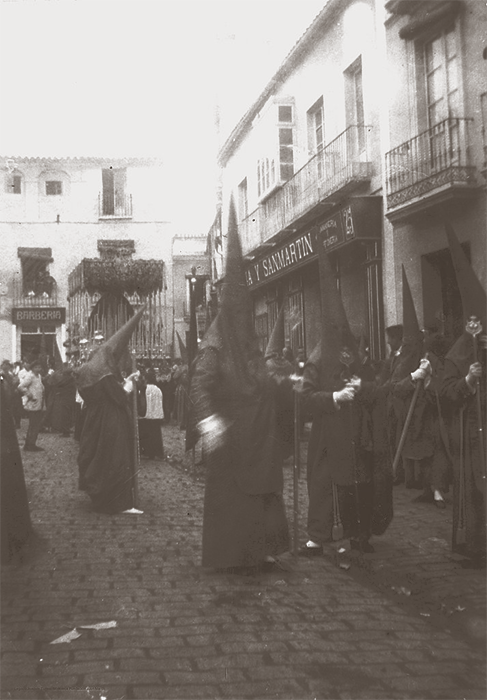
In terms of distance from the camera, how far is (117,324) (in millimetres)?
16844

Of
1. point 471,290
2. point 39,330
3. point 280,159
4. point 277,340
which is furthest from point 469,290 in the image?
point 39,330

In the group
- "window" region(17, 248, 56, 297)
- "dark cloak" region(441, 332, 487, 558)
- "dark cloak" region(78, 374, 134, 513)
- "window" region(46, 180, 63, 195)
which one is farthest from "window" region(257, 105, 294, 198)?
"dark cloak" region(441, 332, 487, 558)

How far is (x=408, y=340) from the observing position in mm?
8859

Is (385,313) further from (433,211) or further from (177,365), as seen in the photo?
→ (177,365)

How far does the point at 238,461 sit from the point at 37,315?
603 inches

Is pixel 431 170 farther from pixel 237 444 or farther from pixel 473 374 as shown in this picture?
pixel 237 444

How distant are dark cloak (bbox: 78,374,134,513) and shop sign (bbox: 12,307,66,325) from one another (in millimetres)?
11339

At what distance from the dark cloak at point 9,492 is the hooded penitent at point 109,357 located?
240cm

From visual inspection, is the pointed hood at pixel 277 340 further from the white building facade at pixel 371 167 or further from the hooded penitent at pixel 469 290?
the white building facade at pixel 371 167

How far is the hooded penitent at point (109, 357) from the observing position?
335 inches

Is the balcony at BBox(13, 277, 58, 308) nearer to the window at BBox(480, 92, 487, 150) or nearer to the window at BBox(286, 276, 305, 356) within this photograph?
the window at BBox(286, 276, 305, 356)

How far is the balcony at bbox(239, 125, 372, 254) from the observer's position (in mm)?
14352

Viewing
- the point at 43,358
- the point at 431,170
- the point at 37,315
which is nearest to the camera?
the point at 431,170


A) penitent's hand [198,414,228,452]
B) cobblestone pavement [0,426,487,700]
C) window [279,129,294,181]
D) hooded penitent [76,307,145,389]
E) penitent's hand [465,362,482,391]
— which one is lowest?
cobblestone pavement [0,426,487,700]
